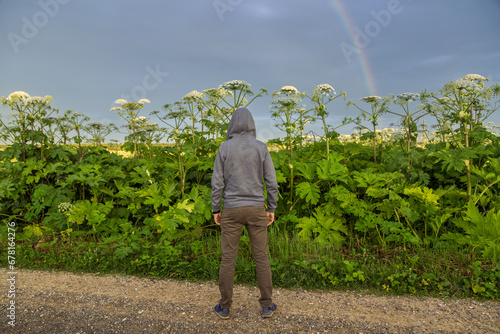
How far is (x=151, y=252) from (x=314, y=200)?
101 inches

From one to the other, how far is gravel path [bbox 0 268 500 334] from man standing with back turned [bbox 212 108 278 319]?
0.27 metres

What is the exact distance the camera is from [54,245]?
5.73 metres

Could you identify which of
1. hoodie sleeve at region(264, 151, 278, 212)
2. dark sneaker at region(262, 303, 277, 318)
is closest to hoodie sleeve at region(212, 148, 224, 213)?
hoodie sleeve at region(264, 151, 278, 212)

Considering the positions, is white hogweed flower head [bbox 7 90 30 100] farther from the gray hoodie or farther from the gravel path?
the gray hoodie

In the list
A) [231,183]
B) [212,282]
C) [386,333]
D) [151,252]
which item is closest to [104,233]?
[151,252]

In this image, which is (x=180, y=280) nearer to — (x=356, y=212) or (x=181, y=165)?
(x=181, y=165)

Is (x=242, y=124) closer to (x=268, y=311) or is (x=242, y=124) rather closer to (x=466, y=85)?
(x=268, y=311)

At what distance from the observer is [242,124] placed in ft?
12.1

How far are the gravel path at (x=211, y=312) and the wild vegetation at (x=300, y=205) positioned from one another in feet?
0.96

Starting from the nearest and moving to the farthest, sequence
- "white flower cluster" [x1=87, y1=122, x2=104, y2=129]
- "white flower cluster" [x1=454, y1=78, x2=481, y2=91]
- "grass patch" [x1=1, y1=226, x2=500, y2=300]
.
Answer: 1. "grass patch" [x1=1, y1=226, x2=500, y2=300]
2. "white flower cluster" [x1=454, y1=78, x2=481, y2=91]
3. "white flower cluster" [x1=87, y1=122, x2=104, y2=129]

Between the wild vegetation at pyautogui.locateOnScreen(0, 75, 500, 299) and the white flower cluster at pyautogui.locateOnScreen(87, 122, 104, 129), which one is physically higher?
the white flower cluster at pyautogui.locateOnScreen(87, 122, 104, 129)

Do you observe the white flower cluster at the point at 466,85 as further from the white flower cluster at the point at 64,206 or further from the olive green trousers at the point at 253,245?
the white flower cluster at the point at 64,206

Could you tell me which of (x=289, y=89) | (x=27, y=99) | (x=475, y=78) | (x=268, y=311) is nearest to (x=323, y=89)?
(x=289, y=89)

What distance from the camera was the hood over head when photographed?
370 cm
